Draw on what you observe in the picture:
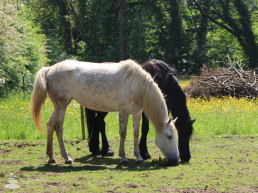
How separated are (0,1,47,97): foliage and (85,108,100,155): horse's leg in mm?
7098

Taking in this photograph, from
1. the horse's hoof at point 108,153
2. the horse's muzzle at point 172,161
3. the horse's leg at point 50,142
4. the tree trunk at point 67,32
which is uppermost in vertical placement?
the tree trunk at point 67,32

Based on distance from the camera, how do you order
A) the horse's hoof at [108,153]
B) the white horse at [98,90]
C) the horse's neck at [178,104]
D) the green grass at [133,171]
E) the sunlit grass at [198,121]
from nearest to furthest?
1. the green grass at [133,171]
2. the white horse at [98,90]
3. the horse's neck at [178,104]
4. the horse's hoof at [108,153]
5. the sunlit grass at [198,121]

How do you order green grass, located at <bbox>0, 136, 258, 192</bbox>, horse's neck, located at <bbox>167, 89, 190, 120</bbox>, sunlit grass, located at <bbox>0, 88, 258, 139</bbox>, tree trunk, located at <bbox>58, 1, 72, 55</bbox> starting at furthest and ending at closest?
tree trunk, located at <bbox>58, 1, 72, 55</bbox> < sunlit grass, located at <bbox>0, 88, 258, 139</bbox> < horse's neck, located at <bbox>167, 89, 190, 120</bbox> < green grass, located at <bbox>0, 136, 258, 192</bbox>

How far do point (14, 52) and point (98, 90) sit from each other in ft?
36.1

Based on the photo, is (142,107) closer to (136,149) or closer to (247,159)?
(136,149)

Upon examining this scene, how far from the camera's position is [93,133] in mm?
7762

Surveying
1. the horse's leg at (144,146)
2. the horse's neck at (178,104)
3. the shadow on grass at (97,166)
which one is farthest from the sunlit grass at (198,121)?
the horse's neck at (178,104)

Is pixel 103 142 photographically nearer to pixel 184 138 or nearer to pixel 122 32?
pixel 184 138

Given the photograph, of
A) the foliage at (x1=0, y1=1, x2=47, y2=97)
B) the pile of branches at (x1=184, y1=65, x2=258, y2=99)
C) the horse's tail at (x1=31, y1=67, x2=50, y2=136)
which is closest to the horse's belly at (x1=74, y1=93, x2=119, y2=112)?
the horse's tail at (x1=31, y1=67, x2=50, y2=136)

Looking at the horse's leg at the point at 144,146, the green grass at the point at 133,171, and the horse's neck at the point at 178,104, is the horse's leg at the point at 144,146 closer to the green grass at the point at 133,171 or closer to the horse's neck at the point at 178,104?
the green grass at the point at 133,171

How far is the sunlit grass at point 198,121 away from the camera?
9.84 meters

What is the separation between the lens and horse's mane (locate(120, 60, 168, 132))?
6.28 metres

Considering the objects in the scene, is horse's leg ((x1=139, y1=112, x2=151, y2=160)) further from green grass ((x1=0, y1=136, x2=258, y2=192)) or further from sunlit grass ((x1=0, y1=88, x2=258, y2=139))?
sunlit grass ((x1=0, y1=88, x2=258, y2=139))

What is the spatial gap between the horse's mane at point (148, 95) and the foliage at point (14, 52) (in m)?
8.17
